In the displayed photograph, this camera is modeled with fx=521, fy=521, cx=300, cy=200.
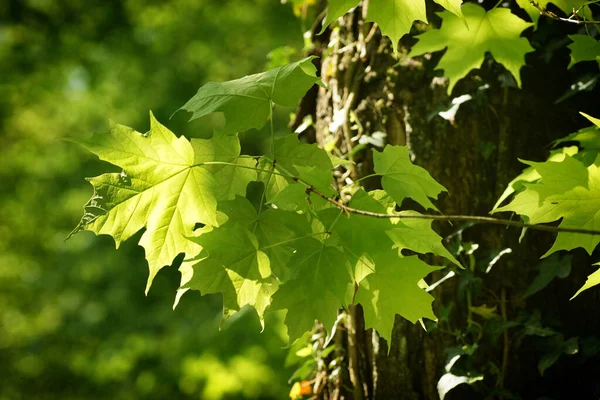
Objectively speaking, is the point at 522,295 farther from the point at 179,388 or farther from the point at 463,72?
the point at 179,388

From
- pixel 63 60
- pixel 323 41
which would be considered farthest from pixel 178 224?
pixel 63 60

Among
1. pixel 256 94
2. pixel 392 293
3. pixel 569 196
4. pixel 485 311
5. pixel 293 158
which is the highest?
pixel 256 94

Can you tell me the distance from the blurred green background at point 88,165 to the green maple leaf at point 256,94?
15.3 ft

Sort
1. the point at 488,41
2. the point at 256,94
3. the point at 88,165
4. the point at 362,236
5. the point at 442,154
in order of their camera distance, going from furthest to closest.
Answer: the point at 88,165, the point at 442,154, the point at 488,41, the point at 256,94, the point at 362,236

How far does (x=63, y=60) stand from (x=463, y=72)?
7.85 metres

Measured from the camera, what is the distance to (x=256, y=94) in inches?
40.5

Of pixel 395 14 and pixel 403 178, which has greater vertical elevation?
pixel 395 14

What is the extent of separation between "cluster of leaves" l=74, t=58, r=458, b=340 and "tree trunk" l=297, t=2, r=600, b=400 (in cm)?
53

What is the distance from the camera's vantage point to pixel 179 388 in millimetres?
5324

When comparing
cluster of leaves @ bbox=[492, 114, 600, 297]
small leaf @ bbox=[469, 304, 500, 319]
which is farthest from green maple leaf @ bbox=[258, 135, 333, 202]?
small leaf @ bbox=[469, 304, 500, 319]

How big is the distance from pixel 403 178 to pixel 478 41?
1.99 feet

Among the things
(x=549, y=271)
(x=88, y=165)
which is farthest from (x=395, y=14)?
(x=88, y=165)

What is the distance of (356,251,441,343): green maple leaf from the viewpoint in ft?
3.22

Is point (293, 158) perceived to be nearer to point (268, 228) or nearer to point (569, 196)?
point (268, 228)
